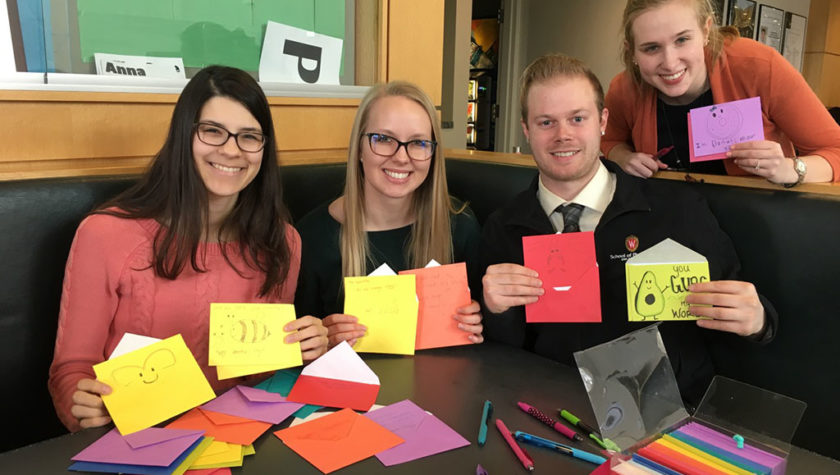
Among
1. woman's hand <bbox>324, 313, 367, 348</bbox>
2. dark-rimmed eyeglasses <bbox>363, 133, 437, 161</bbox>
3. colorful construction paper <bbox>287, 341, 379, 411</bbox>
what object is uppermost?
dark-rimmed eyeglasses <bbox>363, 133, 437, 161</bbox>

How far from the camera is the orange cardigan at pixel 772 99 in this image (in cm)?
167

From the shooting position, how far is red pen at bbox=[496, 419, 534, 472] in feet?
2.85

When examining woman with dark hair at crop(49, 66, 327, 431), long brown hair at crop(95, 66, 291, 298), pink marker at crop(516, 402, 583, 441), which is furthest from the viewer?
long brown hair at crop(95, 66, 291, 298)

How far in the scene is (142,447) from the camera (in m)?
0.89

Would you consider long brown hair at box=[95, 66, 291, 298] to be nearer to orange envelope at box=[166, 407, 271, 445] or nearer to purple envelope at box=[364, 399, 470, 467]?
orange envelope at box=[166, 407, 271, 445]

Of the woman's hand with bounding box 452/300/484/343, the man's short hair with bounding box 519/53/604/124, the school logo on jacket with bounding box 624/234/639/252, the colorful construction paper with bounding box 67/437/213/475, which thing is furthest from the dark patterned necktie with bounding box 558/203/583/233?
the colorful construction paper with bounding box 67/437/213/475

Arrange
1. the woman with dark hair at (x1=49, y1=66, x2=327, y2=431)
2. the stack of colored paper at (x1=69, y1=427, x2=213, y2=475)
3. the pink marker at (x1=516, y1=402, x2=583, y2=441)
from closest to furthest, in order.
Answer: the stack of colored paper at (x1=69, y1=427, x2=213, y2=475), the pink marker at (x1=516, y1=402, x2=583, y2=441), the woman with dark hair at (x1=49, y1=66, x2=327, y2=431)

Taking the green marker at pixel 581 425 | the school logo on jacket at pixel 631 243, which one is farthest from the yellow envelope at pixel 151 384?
the school logo on jacket at pixel 631 243

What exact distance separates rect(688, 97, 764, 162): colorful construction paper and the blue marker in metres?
1.02

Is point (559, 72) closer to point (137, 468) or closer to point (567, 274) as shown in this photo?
point (567, 274)

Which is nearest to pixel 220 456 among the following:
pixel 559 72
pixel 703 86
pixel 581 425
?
pixel 581 425

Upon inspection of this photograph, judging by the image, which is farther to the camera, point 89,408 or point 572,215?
point 572,215

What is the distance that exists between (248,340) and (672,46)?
1.37 metres

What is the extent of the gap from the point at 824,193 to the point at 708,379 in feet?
1.72
